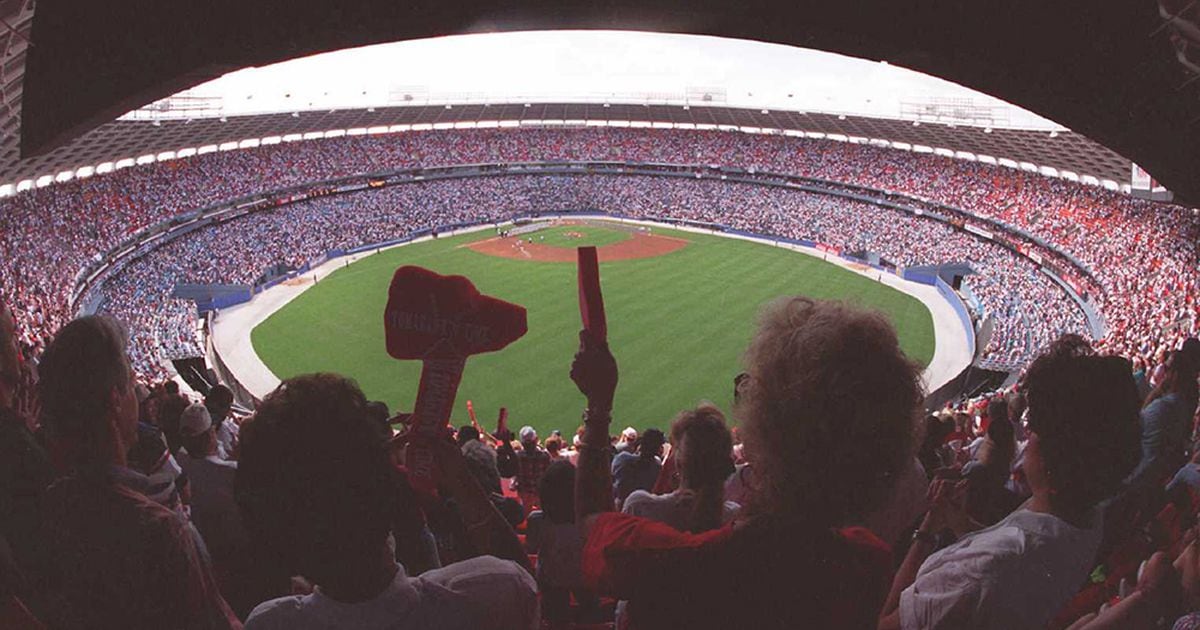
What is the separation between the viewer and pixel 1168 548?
174 inches

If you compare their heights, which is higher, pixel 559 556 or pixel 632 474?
pixel 559 556

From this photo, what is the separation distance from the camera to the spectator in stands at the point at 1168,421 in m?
5.18

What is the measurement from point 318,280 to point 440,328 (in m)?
35.0

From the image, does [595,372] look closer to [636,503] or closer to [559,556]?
[636,503]

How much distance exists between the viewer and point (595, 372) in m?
2.43

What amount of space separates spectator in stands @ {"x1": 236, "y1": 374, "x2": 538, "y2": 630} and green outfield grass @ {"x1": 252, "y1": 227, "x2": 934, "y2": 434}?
1302cm

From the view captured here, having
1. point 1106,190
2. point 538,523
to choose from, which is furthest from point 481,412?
point 1106,190

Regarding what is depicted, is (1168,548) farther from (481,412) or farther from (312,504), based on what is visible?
(481,412)

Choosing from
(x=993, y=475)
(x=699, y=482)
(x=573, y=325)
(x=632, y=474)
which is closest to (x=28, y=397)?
(x=632, y=474)

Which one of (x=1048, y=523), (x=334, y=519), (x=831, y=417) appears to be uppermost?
(x=831, y=417)

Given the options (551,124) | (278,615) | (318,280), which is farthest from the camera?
(551,124)

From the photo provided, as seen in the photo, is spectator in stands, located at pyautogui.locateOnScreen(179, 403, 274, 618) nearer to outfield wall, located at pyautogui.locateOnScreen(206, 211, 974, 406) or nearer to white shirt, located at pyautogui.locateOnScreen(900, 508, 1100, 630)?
white shirt, located at pyautogui.locateOnScreen(900, 508, 1100, 630)

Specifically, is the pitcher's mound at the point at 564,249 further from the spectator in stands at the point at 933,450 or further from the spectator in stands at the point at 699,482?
the spectator in stands at the point at 699,482

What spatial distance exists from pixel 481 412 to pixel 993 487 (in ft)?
58.8
